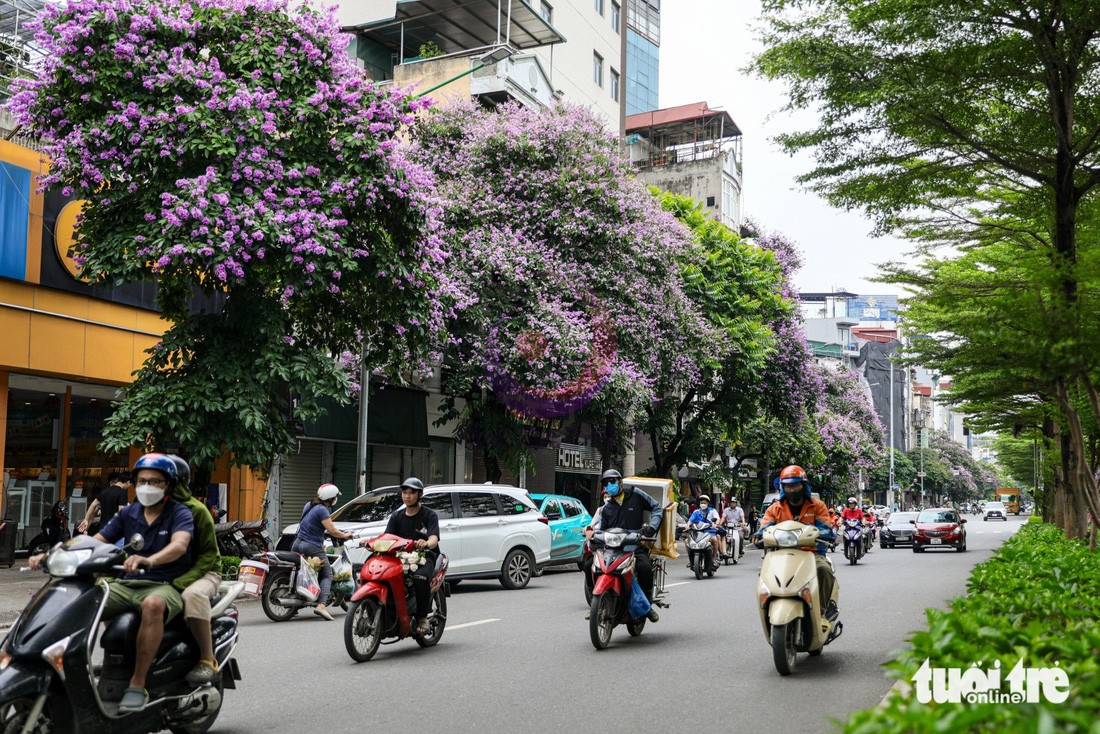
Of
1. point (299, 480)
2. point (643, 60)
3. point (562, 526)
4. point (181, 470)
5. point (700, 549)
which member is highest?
point (643, 60)

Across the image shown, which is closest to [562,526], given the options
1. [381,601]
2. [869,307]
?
[381,601]

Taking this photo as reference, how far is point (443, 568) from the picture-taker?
34.2 ft

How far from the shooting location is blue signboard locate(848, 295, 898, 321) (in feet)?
490

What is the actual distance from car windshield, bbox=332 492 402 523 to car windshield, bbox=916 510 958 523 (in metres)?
22.9

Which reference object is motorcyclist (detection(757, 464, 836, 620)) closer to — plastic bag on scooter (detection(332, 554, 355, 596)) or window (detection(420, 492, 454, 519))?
plastic bag on scooter (detection(332, 554, 355, 596))

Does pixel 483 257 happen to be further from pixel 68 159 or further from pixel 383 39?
pixel 383 39

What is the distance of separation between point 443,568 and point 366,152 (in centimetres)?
757

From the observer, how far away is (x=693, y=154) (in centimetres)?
6344

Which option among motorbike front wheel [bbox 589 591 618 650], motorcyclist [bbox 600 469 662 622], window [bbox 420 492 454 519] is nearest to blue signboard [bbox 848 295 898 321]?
window [bbox 420 492 454 519]

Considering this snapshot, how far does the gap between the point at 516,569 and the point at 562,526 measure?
3.32 metres

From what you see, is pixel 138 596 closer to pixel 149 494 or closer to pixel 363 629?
pixel 149 494

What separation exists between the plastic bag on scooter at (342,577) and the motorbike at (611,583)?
3.97 m

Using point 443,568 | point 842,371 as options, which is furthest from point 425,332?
point 842,371

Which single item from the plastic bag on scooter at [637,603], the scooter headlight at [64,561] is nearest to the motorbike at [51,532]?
the plastic bag on scooter at [637,603]
